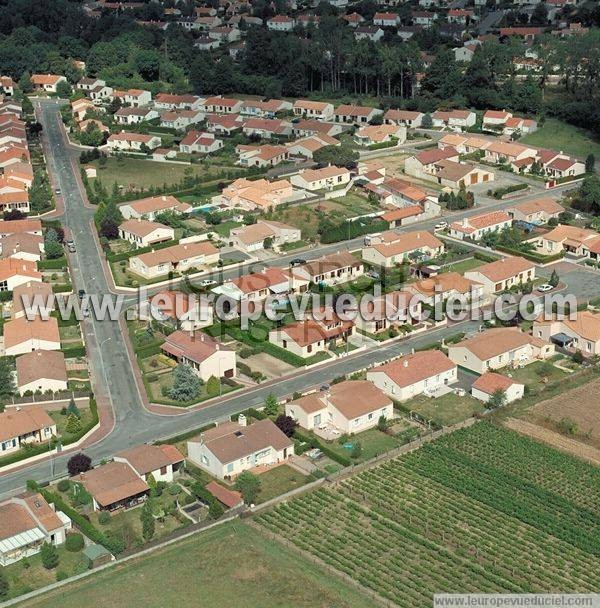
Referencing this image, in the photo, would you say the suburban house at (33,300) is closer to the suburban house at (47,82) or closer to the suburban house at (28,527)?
the suburban house at (28,527)

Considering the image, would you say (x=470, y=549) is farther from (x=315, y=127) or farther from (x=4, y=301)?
(x=315, y=127)

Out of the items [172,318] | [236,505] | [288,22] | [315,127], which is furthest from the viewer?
[288,22]

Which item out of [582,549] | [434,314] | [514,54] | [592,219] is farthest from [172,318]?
[514,54]

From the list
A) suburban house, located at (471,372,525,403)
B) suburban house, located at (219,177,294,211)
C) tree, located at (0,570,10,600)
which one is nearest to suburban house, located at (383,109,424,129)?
suburban house, located at (219,177,294,211)

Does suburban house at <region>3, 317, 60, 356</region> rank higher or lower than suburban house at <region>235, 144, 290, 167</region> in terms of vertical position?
lower

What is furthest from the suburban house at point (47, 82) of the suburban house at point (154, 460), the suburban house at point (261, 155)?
the suburban house at point (154, 460)

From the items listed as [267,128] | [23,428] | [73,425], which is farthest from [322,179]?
[23,428]

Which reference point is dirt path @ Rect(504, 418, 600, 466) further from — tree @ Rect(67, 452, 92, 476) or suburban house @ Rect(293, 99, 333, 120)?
suburban house @ Rect(293, 99, 333, 120)
